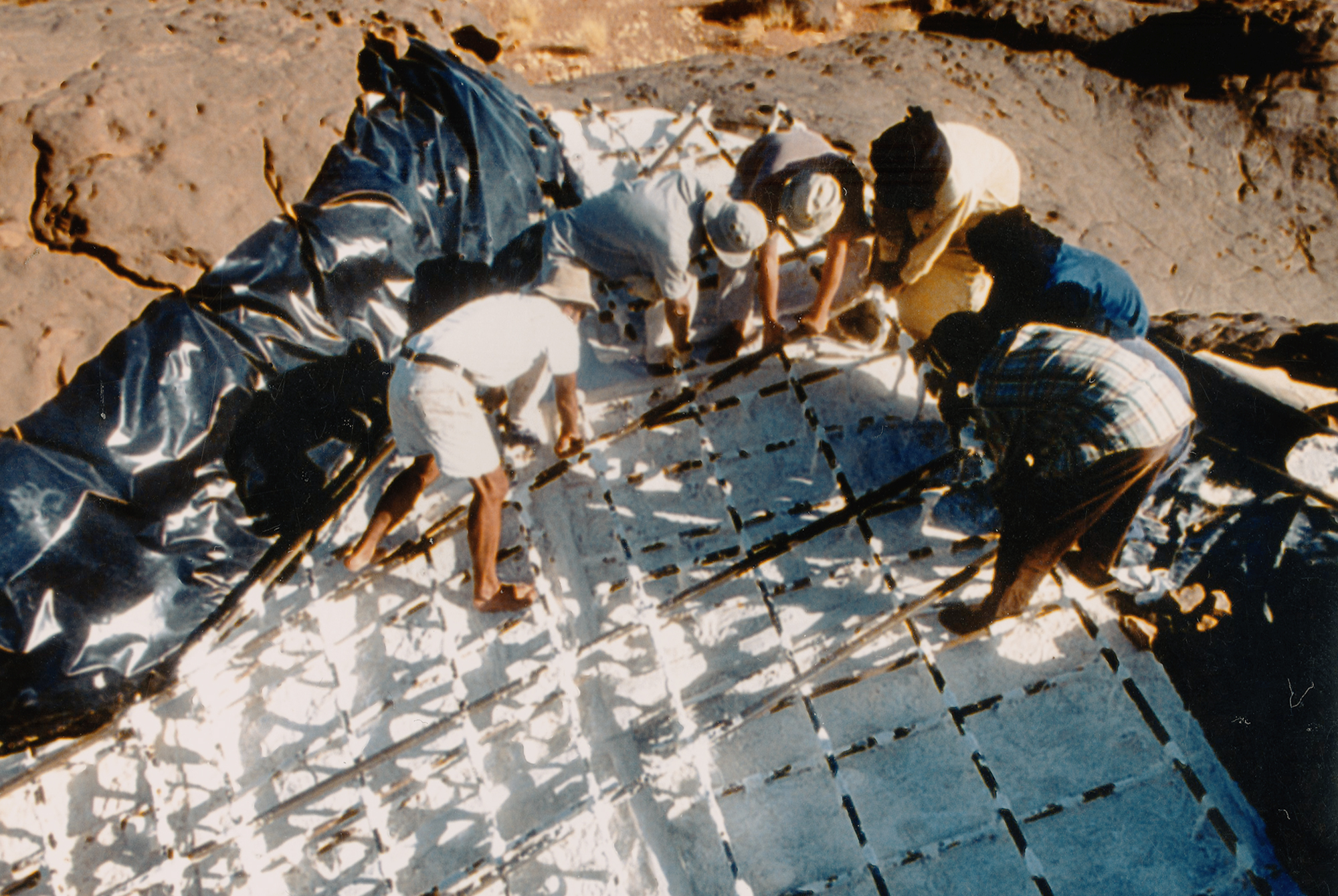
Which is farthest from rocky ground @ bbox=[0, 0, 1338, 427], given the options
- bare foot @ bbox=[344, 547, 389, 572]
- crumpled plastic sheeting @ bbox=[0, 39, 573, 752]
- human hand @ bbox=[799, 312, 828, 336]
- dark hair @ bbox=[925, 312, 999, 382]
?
dark hair @ bbox=[925, 312, 999, 382]

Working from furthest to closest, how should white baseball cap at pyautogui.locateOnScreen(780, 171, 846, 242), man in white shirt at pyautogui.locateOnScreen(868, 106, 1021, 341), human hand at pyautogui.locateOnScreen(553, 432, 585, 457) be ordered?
human hand at pyautogui.locateOnScreen(553, 432, 585, 457), white baseball cap at pyautogui.locateOnScreen(780, 171, 846, 242), man in white shirt at pyautogui.locateOnScreen(868, 106, 1021, 341)

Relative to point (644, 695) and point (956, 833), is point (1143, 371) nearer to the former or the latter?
point (956, 833)

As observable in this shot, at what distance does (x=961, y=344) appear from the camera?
8.95 ft

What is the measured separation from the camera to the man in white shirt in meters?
2.56

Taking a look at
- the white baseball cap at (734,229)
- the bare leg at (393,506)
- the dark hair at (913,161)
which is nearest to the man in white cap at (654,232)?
the white baseball cap at (734,229)

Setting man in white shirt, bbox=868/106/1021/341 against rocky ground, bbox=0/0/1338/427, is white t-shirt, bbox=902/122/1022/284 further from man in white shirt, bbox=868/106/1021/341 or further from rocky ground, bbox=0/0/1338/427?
rocky ground, bbox=0/0/1338/427

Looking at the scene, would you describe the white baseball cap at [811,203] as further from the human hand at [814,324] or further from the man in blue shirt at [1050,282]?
the man in blue shirt at [1050,282]

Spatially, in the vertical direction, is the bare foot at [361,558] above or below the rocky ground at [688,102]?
below

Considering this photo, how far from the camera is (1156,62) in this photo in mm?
5168

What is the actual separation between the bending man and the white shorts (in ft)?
5.35

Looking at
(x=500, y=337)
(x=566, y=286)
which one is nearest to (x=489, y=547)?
(x=500, y=337)

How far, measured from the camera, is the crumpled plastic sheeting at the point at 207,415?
2.35 metres

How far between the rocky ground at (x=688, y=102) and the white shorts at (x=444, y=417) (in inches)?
62.5

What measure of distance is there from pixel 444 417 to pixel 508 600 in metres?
0.75
